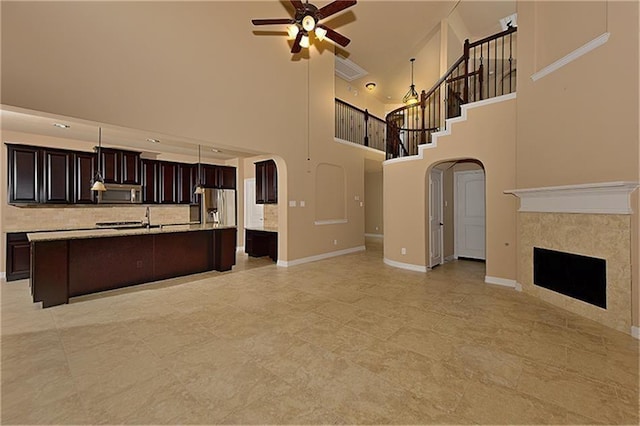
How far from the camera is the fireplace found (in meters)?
3.28

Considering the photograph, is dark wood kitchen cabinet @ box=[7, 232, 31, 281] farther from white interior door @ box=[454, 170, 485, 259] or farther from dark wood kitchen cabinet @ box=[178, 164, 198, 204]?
white interior door @ box=[454, 170, 485, 259]

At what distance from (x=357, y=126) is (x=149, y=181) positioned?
21.5 ft

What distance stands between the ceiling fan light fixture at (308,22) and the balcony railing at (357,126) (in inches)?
170

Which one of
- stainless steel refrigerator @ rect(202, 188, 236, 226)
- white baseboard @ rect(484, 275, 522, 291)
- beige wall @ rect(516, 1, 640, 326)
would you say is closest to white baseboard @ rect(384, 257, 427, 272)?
white baseboard @ rect(484, 275, 522, 291)

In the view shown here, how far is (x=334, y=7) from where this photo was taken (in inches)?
151

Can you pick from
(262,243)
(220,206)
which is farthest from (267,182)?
(220,206)

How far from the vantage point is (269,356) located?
2514 mm

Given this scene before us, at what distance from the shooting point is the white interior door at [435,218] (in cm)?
598

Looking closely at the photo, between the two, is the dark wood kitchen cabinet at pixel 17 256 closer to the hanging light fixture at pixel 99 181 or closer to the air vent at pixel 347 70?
the hanging light fixture at pixel 99 181

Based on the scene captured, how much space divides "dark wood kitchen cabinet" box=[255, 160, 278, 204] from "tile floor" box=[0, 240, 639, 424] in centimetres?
330

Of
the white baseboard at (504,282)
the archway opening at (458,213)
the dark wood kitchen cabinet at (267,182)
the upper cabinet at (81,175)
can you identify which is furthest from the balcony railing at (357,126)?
the white baseboard at (504,282)

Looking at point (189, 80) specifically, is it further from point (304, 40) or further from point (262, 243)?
point (262, 243)

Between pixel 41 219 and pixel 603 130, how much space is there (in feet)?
31.4

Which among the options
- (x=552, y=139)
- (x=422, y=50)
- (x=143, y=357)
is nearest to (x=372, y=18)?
(x=422, y=50)
